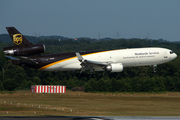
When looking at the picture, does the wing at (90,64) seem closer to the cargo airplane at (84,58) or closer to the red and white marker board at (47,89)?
the cargo airplane at (84,58)

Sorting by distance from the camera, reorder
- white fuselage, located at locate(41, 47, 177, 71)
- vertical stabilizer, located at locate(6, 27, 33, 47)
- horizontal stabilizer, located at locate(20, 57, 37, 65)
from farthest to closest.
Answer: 1. vertical stabilizer, located at locate(6, 27, 33, 47)
2. white fuselage, located at locate(41, 47, 177, 71)
3. horizontal stabilizer, located at locate(20, 57, 37, 65)

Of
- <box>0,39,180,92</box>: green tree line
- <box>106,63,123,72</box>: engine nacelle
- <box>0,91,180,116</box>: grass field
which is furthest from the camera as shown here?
<box>0,39,180,92</box>: green tree line

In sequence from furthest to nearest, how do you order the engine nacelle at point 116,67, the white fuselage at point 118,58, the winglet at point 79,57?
the white fuselage at point 118,58
the engine nacelle at point 116,67
the winglet at point 79,57

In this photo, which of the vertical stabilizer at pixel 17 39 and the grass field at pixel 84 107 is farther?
the vertical stabilizer at pixel 17 39

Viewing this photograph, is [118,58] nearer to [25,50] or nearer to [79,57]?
[79,57]

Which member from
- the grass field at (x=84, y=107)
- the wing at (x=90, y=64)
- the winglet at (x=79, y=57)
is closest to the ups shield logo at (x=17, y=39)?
the grass field at (x=84, y=107)

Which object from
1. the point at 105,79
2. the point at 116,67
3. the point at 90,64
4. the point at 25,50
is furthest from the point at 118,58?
the point at 105,79

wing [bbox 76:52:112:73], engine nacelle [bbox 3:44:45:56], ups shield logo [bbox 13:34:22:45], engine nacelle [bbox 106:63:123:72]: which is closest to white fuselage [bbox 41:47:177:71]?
wing [bbox 76:52:112:73]

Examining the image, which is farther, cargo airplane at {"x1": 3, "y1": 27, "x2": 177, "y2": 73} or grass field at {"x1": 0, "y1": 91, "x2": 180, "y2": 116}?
cargo airplane at {"x1": 3, "y1": 27, "x2": 177, "y2": 73}

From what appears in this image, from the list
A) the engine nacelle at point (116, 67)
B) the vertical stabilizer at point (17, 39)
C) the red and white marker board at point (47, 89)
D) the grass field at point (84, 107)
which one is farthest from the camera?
the red and white marker board at point (47, 89)

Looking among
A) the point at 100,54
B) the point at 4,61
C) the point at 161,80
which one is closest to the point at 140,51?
the point at 100,54

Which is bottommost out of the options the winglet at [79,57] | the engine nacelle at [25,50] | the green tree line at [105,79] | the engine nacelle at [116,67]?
the green tree line at [105,79]

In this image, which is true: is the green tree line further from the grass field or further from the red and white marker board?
the grass field

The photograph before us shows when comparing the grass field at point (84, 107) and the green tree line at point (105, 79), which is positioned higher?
the green tree line at point (105, 79)
